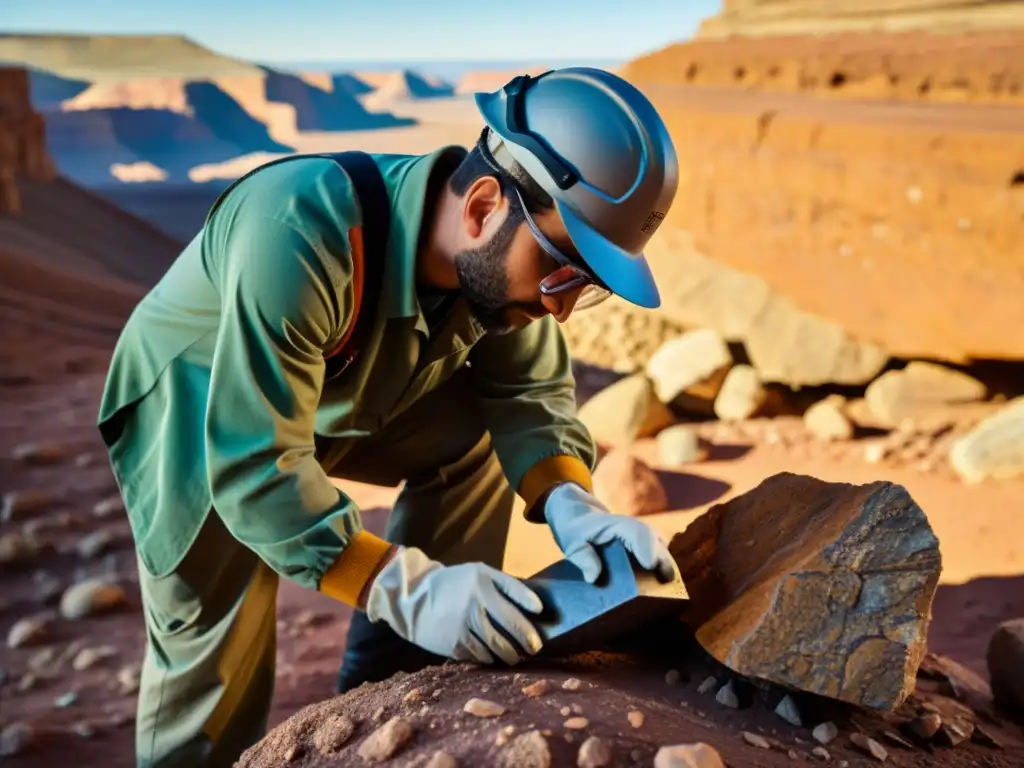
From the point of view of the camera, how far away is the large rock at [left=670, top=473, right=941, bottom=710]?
1412mm

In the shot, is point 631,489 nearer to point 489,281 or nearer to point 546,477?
point 546,477

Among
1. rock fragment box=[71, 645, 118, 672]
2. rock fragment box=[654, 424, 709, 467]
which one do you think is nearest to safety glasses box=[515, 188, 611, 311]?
rock fragment box=[71, 645, 118, 672]

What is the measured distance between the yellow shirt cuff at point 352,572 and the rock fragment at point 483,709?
0.26m

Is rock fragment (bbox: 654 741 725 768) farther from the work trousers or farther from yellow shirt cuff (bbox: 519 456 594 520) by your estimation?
the work trousers

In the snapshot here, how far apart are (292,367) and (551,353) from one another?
64 cm

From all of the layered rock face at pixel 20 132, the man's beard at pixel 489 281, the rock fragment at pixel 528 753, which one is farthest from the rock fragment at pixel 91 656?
the layered rock face at pixel 20 132

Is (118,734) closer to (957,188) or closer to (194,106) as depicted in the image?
(957,188)

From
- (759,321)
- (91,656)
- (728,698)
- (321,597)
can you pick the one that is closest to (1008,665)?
(728,698)

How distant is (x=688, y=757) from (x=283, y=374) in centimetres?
78

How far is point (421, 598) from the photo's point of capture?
147cm

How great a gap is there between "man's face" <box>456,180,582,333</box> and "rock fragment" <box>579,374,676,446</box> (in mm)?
2560

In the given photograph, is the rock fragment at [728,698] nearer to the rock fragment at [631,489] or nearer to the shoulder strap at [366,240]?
the shoulder strap at [366,240]

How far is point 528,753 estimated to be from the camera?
115cm

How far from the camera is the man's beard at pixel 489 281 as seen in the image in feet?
4.82
